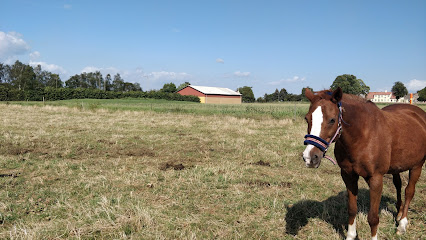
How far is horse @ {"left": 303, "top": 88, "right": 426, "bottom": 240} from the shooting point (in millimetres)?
3100

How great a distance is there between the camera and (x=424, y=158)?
455 centimetres

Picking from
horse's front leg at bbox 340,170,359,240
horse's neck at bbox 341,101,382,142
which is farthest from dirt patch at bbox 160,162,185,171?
horse's neck at bbox 341,101,382,142

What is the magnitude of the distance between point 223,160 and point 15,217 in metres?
5.65

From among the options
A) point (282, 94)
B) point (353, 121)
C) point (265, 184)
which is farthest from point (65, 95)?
point (282, 94)

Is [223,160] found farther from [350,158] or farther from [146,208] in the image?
[350,158]

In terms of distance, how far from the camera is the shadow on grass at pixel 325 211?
4457 mm

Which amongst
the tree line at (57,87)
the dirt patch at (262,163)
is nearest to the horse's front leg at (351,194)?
the dirt patch at (262,163)

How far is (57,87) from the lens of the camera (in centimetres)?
9406

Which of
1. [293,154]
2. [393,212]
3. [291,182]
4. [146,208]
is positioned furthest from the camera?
[293,154]

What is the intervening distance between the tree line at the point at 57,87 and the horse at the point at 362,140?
62.2 metres

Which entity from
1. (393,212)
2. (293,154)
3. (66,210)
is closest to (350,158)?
(393,212)

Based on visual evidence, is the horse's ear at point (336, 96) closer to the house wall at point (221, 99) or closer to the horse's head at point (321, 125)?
the horse's head at point (321, 125)

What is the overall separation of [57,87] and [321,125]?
108013mm

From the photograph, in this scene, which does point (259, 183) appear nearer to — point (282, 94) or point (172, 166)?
point (172, 166)
